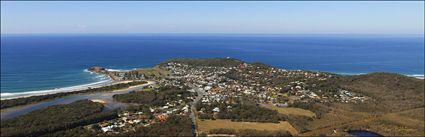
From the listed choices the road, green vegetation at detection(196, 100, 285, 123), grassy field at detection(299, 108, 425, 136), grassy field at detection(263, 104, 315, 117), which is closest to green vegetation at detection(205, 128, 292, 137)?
the road

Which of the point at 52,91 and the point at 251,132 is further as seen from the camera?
the point at 52,91

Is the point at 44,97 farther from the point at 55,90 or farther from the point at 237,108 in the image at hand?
the point at 237,108

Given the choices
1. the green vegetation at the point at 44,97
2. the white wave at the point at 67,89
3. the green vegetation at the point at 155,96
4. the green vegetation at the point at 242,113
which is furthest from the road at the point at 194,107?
the white wave at the point at 67,89

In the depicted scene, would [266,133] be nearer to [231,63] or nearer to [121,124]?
[121,124]

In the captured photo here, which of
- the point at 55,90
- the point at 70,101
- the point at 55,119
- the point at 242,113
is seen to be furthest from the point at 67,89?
the point at 242,113

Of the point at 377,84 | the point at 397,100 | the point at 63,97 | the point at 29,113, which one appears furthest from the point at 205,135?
the point at 377,84

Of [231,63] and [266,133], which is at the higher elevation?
[231,63]

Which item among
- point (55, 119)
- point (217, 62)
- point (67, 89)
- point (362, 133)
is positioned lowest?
point (362, 133)
